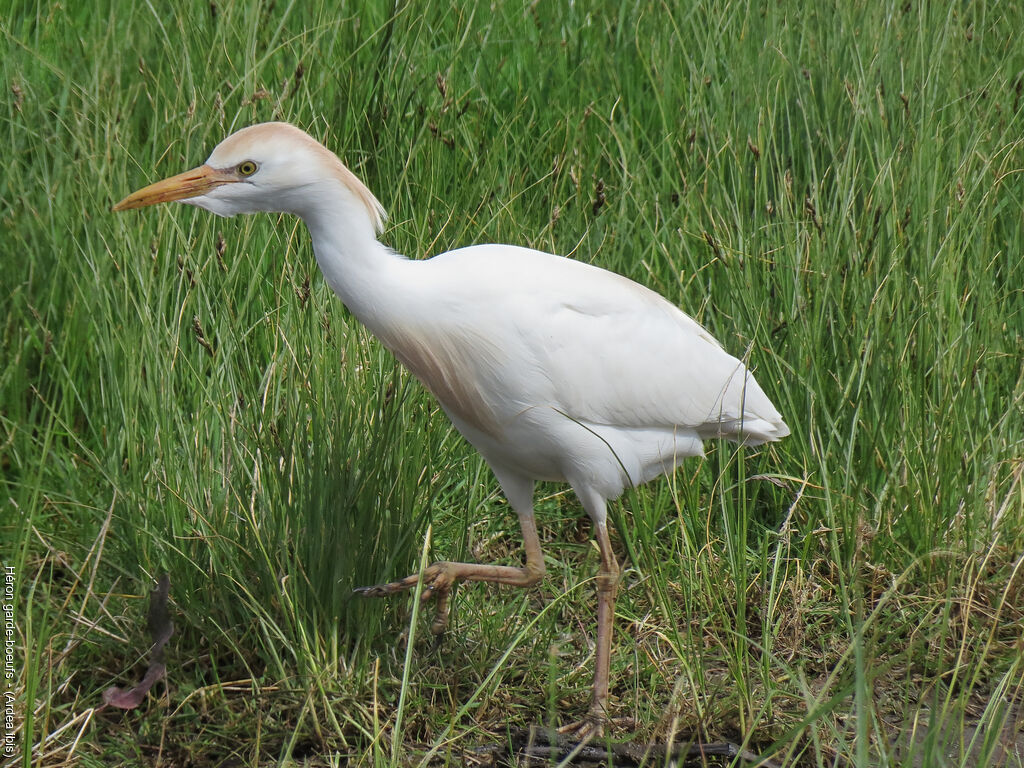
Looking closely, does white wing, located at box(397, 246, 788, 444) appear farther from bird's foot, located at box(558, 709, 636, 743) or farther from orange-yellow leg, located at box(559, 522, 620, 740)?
bird's foot, located at box(558, 709, 636, 743)

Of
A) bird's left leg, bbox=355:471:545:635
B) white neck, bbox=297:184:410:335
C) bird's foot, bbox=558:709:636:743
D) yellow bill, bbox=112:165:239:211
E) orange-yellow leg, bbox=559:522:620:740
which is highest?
yellow bill, bbox=112:165:239:211

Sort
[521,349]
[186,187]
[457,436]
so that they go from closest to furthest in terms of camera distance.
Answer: [186,187] → [521,349] → [457,436]

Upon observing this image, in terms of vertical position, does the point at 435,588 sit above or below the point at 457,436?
below

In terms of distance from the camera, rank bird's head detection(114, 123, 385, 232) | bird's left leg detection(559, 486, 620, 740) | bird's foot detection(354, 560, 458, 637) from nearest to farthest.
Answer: bird's head detection(114, 123, 385, 232), bird's foot detection(354, 560, 458, 637), bird's left leg detection(559, 486, 620, 740)

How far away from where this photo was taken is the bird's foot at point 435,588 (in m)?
2.54

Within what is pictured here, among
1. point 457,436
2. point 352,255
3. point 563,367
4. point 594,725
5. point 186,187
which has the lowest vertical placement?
point 594,725

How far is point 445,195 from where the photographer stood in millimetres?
3773

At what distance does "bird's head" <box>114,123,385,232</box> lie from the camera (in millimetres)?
2373

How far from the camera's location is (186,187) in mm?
2385

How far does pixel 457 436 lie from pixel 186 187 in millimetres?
1164

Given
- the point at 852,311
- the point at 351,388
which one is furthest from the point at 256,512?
the point at 852,311

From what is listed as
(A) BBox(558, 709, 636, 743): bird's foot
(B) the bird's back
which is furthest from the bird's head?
(A) BBox(558, 709, 636, 743): bird's foot

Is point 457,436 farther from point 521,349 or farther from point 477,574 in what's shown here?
point 521,349

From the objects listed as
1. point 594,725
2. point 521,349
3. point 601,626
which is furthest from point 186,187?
point 594,725
